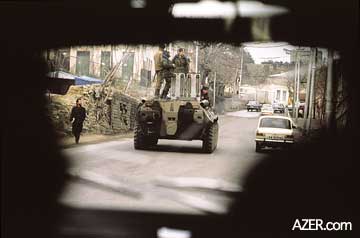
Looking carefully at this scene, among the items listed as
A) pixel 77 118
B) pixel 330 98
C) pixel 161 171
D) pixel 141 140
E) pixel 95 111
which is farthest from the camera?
pixel 141 140

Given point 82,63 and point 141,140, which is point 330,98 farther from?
point 82,63

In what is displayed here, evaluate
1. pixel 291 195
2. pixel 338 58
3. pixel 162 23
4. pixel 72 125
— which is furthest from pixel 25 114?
pixel 338 58

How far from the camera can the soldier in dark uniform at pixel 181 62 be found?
12.8ft

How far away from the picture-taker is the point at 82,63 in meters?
3.90

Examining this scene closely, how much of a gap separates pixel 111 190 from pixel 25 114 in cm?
115

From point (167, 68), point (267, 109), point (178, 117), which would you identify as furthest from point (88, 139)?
point (267, 109)

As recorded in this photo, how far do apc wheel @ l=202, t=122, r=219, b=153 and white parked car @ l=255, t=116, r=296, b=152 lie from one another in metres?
0.37

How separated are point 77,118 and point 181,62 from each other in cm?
106

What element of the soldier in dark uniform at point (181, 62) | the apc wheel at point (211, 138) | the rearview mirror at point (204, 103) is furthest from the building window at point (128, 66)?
the apc wheel at point (211, 138)

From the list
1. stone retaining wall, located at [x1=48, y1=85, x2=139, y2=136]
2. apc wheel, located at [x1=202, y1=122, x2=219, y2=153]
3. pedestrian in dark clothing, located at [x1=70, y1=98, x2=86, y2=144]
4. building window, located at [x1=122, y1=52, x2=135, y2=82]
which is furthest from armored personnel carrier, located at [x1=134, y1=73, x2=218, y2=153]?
pedestrian in dark clothing, located at [x1=70, y1=98, x2=86, y2=144]

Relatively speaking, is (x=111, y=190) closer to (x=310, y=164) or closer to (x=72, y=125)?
(x=72, y=125)

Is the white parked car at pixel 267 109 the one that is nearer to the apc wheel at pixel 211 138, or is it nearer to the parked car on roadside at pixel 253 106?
the parked car on roadside at pixel 253 106

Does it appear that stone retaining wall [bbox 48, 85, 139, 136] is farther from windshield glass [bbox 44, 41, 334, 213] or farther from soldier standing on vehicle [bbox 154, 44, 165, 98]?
soldier standing on vehicle [bbox 154, 44, 165, 98]

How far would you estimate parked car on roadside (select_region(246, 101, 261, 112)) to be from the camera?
12.8 feet
